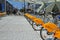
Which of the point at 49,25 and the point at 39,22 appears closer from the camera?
the point at 49,25

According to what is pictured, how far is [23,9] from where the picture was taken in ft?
182

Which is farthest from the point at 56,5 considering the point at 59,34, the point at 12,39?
the point at 59,34

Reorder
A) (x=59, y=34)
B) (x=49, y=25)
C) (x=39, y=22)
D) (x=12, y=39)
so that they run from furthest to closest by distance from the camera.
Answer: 1. (x=39, y=22)
2. (x=12, y=39)
3. (x=49, y=25)
4. (x=59, y=34)

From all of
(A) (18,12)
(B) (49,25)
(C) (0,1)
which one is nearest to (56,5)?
(B) (49,25)

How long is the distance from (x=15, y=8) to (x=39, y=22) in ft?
144

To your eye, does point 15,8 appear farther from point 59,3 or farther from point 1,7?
point 59,3

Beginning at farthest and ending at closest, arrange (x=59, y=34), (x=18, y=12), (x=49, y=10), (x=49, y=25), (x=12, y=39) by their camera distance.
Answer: (x=18, y=12) → (x=49, y=10) → (x=12, y=39) → (x=49, y=25) → (x=59, y=34)

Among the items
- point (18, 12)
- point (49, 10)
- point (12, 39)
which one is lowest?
point (18, 12)

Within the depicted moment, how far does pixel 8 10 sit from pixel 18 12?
390 cm

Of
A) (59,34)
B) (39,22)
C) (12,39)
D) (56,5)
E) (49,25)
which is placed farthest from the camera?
(56,5)

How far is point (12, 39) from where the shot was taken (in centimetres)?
1110

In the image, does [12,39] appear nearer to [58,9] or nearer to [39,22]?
[39,22]

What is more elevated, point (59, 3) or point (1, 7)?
point (59, 3)

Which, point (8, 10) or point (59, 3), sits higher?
point (59, 3)
